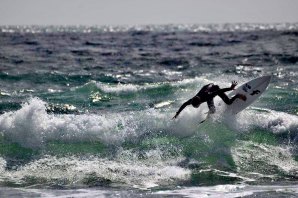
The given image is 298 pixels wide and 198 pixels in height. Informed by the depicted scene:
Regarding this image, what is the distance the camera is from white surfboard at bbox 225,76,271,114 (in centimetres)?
1738

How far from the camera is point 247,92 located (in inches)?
698

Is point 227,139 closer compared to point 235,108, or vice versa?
point 227,139

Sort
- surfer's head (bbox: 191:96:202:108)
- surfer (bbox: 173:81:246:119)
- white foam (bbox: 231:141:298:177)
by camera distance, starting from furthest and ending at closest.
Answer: surfer (bbox: 173:81:246:119) → surfer's head (bbox: 191:96:202:108) → white foam (bbox: 231:141:298:177)

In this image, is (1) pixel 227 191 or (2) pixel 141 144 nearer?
(1) pixel 227 191

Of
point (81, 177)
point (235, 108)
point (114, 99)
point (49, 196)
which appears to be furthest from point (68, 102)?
point (49, 196)

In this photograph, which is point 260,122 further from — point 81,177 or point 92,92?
point 92,92

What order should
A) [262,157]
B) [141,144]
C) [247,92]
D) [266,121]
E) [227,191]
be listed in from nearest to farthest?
1. [227,191]
2. [262,157]
3. [141,144]
4. [266,121]
5. [247,92]

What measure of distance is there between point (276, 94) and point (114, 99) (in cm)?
661

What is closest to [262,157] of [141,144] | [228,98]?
[228,98]

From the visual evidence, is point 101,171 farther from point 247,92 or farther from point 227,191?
point 247,92

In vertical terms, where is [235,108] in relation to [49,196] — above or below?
above

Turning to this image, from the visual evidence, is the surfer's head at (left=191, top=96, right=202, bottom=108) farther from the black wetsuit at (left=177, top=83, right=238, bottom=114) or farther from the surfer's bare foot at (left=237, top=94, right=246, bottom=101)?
the surfer's bare foot at (left=237, top=94, right=246, bottom=101)

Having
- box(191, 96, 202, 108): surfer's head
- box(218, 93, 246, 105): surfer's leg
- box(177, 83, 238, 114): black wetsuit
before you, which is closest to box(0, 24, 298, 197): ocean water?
box(218, 93, 246, 105): surfer's leg

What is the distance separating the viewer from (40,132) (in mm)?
16953
